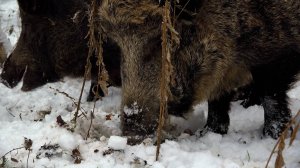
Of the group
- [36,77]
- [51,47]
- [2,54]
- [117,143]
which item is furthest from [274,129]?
[2,54]

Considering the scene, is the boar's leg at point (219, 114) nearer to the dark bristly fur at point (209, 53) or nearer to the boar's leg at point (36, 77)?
the dark bristly fur at point (209, 53)

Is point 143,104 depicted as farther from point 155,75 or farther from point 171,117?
point 171,117

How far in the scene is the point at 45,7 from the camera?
5.56 meters

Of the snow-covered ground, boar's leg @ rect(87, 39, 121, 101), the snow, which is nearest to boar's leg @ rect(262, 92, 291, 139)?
the snow-covered ground

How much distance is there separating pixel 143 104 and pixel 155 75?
24cm

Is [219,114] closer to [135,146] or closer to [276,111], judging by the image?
[276,111]

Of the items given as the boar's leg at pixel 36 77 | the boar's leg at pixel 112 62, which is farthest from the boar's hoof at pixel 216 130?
the boar's leg at pixel 36 77

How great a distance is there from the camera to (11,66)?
6.08m

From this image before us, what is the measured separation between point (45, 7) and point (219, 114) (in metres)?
2.37

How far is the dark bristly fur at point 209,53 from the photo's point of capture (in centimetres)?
370

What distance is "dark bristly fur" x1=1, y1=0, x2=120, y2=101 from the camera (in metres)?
5.56

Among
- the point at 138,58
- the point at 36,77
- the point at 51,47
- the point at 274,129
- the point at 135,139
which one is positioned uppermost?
the point at 138,58

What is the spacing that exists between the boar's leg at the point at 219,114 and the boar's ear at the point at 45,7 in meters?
2.10

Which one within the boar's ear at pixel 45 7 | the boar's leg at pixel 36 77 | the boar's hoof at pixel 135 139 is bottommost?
the boar's leg at pixel 36 77
